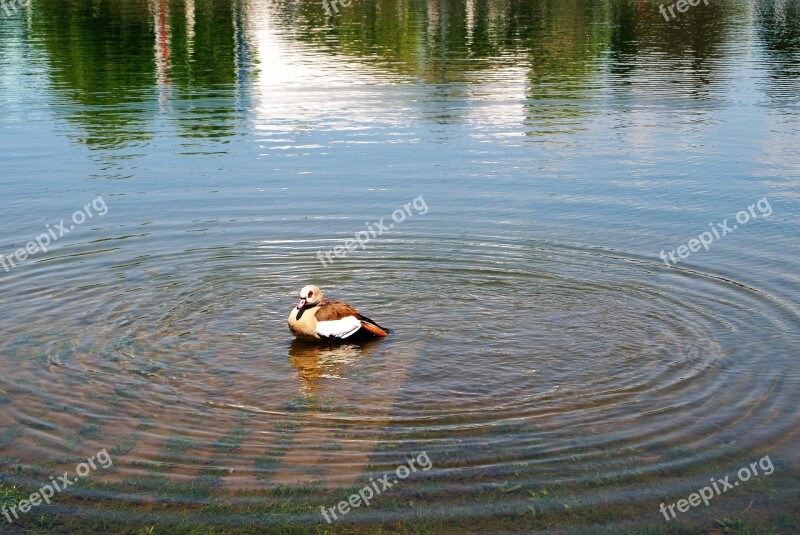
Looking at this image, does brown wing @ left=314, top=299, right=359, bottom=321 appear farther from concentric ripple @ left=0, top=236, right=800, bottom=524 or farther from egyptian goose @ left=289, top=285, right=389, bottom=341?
concentric ripple @ left=0, top=236, right=800, bottom=524

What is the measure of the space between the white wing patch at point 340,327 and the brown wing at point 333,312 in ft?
0.20

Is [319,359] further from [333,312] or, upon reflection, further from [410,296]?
[410,296]

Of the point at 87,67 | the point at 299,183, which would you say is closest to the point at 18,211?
the point at 299,183

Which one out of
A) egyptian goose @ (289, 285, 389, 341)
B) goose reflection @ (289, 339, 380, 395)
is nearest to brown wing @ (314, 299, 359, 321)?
egyptian goose @ (289, 285, 389, 341)

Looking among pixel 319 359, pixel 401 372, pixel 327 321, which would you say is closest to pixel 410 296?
pixel 327 321

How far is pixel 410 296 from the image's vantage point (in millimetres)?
18016

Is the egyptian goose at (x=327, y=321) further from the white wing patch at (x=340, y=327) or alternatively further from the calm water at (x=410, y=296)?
the calm water at (x=410, y=296)

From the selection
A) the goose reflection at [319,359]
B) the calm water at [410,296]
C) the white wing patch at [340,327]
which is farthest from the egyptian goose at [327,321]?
the calm water at [410,296]

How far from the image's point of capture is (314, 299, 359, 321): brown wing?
15.8 metres

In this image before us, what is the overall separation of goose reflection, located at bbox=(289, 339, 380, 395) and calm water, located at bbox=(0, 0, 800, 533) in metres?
0.06

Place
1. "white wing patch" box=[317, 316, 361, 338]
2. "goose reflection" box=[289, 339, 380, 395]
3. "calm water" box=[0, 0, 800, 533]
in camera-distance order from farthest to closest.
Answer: "white wing patch" box=[317, 316, 361, 338] → "goose reflection" box=[289, 339, 380, 395] → "calm water" box=[0, 0, 800, 533]

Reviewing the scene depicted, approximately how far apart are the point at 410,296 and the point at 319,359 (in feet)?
9.68

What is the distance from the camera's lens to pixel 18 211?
24.0 metres

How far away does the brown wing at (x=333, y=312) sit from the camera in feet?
51.9
